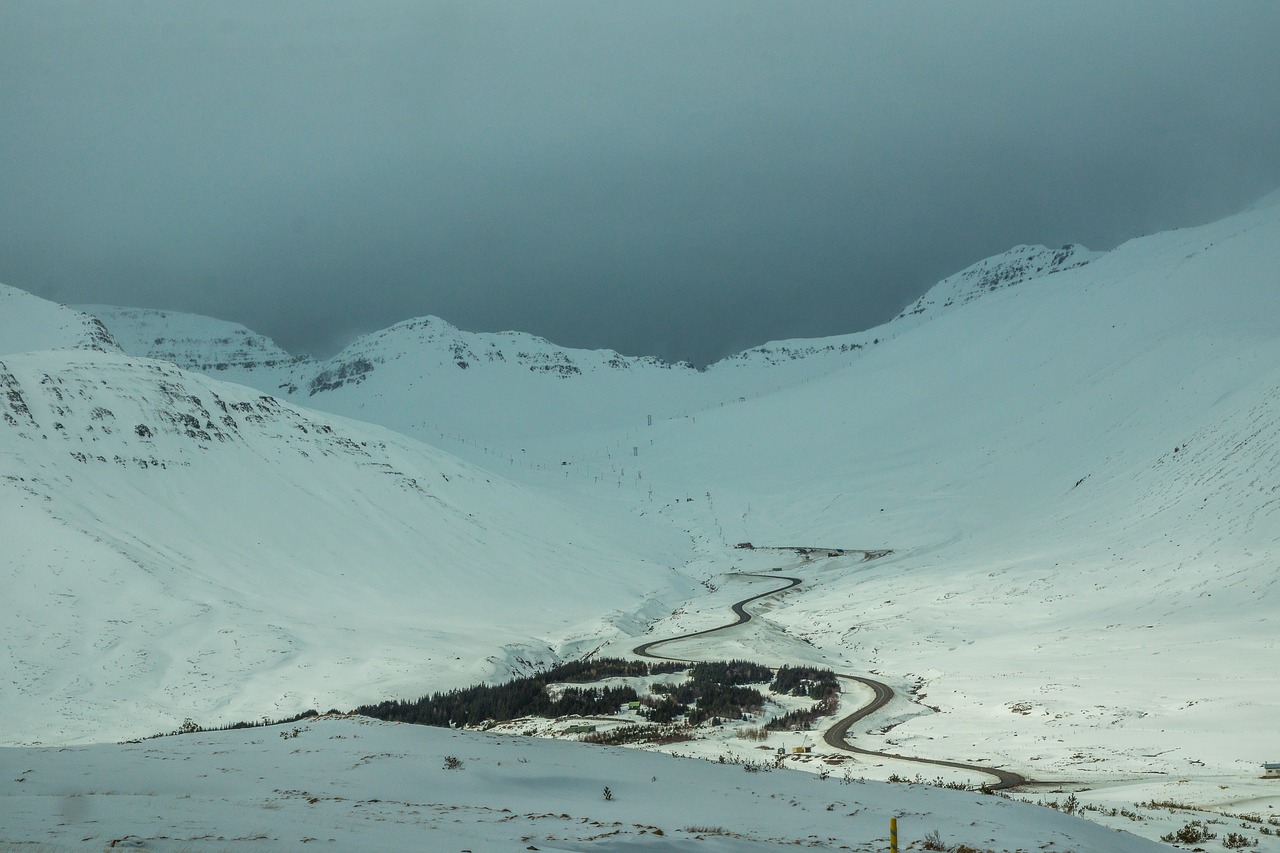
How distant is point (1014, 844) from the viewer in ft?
35.0

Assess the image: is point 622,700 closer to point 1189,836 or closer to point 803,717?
point 803,717

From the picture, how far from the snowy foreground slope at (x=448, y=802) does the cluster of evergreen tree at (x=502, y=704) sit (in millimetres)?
10584

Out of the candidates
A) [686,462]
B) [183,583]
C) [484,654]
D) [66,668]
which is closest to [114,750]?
[66,668]

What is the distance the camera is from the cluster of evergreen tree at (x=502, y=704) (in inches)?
1046

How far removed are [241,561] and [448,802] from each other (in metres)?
43.8

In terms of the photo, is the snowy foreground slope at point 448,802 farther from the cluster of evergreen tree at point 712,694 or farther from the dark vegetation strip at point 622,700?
the cluster of evergreen tree at point 712,694

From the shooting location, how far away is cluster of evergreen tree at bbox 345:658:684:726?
2658cm

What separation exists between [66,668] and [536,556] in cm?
4100

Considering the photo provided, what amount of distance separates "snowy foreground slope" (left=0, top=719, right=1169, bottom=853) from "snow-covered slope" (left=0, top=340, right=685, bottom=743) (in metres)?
16.5

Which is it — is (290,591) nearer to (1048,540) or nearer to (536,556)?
(536,556)

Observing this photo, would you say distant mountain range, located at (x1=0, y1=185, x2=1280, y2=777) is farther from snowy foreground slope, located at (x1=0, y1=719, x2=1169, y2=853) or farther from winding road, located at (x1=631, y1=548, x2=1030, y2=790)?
snowy foreground slope, located at (x1=0, y1=719, x2=1169, y2=853)

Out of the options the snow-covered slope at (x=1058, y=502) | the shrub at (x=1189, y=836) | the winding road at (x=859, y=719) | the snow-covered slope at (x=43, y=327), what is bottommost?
the shrub at (x=1189, y=836)

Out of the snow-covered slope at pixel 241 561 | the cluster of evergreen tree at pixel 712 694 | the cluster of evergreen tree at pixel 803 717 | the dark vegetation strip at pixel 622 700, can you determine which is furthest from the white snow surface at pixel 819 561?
the cluster of evergreen tree at pixel 712 694

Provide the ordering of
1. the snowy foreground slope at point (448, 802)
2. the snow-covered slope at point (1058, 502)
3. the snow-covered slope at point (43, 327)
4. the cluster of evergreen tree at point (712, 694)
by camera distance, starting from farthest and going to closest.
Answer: the snow-covered slope at point (43, 327) → the cluster of evergreen tree at point (712, 694) → the snow-covered slope at point (1058, 502) → the snowy foreground slope at point (448, 802)
